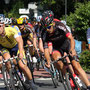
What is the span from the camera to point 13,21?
9.62m

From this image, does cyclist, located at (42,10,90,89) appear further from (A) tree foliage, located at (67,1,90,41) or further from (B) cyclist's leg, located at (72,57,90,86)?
(A) tree foliage, located at (67,1,90,41)

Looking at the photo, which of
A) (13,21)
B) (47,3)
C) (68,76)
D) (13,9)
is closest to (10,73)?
(68,76)

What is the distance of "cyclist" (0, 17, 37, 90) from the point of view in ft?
23.4

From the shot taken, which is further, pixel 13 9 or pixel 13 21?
pixel 13 9

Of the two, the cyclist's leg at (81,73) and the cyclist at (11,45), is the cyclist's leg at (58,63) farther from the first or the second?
the cyclist at (11,45)

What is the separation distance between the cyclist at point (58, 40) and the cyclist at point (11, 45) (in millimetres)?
560

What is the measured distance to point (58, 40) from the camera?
809 cm

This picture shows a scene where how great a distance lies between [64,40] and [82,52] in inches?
237

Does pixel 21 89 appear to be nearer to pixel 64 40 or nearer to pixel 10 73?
pixel 10 73

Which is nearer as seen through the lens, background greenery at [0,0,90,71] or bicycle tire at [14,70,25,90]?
bicycle tire at [14,70,25,90]

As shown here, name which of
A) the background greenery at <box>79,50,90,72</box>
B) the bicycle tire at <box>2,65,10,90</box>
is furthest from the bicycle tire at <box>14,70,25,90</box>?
the background greenery at <box>79,50,90,72</box>

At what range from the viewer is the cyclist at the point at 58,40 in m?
7.24

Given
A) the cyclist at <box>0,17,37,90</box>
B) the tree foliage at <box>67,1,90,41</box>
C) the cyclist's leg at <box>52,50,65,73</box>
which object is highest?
the tree foliage at <box>67,1,90,41</box>

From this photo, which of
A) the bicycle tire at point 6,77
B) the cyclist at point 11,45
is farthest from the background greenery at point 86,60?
the bicycle tire at point 6,77
